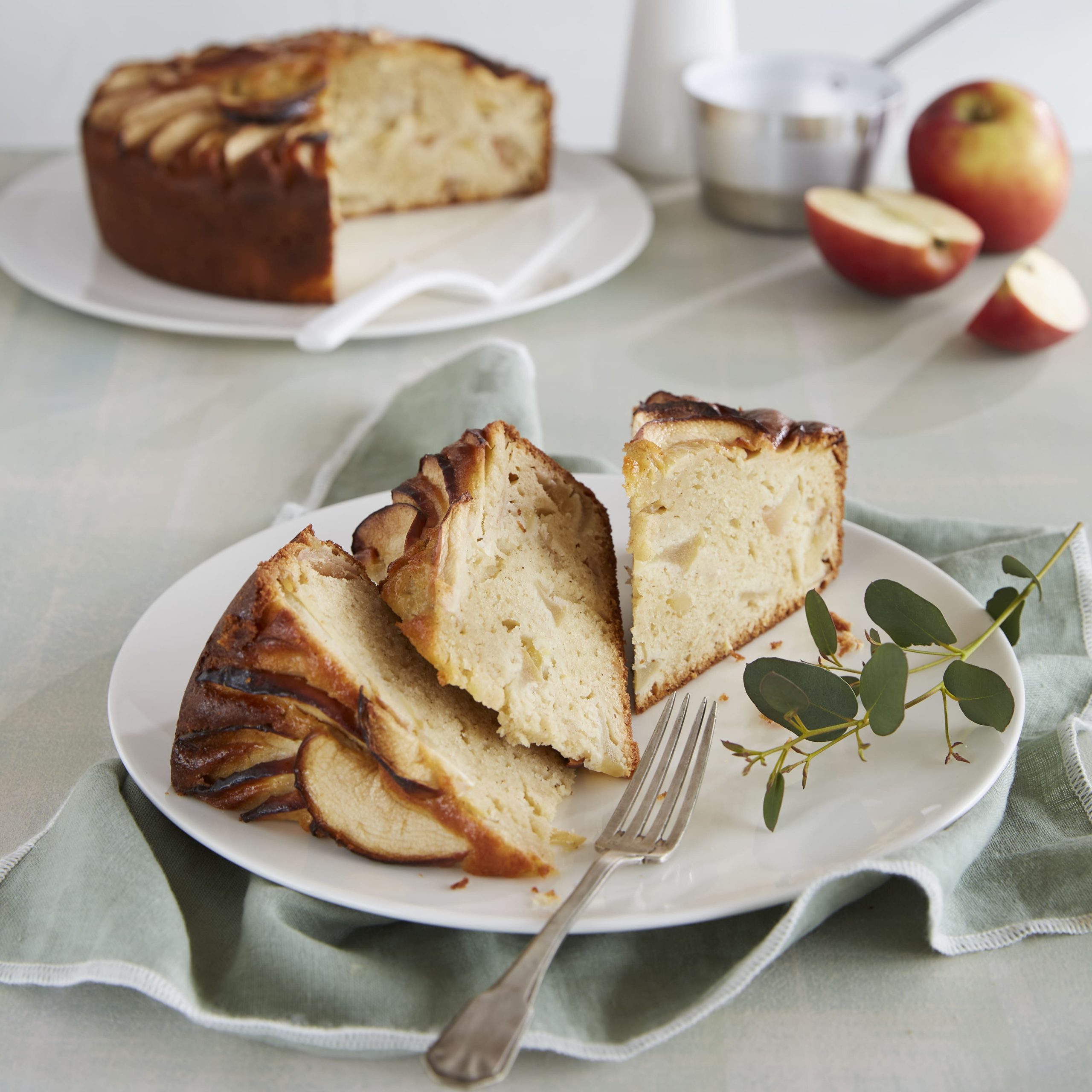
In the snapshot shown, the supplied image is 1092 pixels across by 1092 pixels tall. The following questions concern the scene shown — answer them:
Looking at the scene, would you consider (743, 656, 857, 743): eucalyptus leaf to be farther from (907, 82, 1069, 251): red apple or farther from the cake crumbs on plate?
(907, 82, 1069, 251): red apple

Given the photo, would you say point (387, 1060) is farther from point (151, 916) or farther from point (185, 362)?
point (185, 362)

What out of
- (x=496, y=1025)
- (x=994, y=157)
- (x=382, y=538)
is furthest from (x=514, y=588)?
(x=994, y=157)

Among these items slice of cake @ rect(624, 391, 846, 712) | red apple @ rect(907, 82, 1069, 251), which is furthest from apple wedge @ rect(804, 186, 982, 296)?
slice of cake @ rect(624, 391, 846, 712)

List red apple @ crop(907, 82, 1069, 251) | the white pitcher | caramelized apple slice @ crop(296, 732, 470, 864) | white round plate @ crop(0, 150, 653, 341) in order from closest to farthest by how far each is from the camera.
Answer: caramelized apple slice @ crop(296, 732, 470, 864) < white round plate @ crop(0, 150, 653, 341) < red apple @ crop(907, 82, 1069, 251) < the white pitcher

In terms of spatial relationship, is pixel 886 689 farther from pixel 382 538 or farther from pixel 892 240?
pixel 892 240

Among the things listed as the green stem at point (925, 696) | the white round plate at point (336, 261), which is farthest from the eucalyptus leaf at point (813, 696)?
the white round plate at point (336, 261)

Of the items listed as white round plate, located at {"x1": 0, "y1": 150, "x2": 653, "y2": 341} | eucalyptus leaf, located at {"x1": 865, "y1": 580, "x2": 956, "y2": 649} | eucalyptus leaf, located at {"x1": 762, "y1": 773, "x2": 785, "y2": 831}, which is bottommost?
white round plate, located at {"x1": 0, "y1": 150, "x2": 653, "y2": 341}

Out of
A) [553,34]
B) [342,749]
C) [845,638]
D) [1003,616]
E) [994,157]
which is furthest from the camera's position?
[553,34]
